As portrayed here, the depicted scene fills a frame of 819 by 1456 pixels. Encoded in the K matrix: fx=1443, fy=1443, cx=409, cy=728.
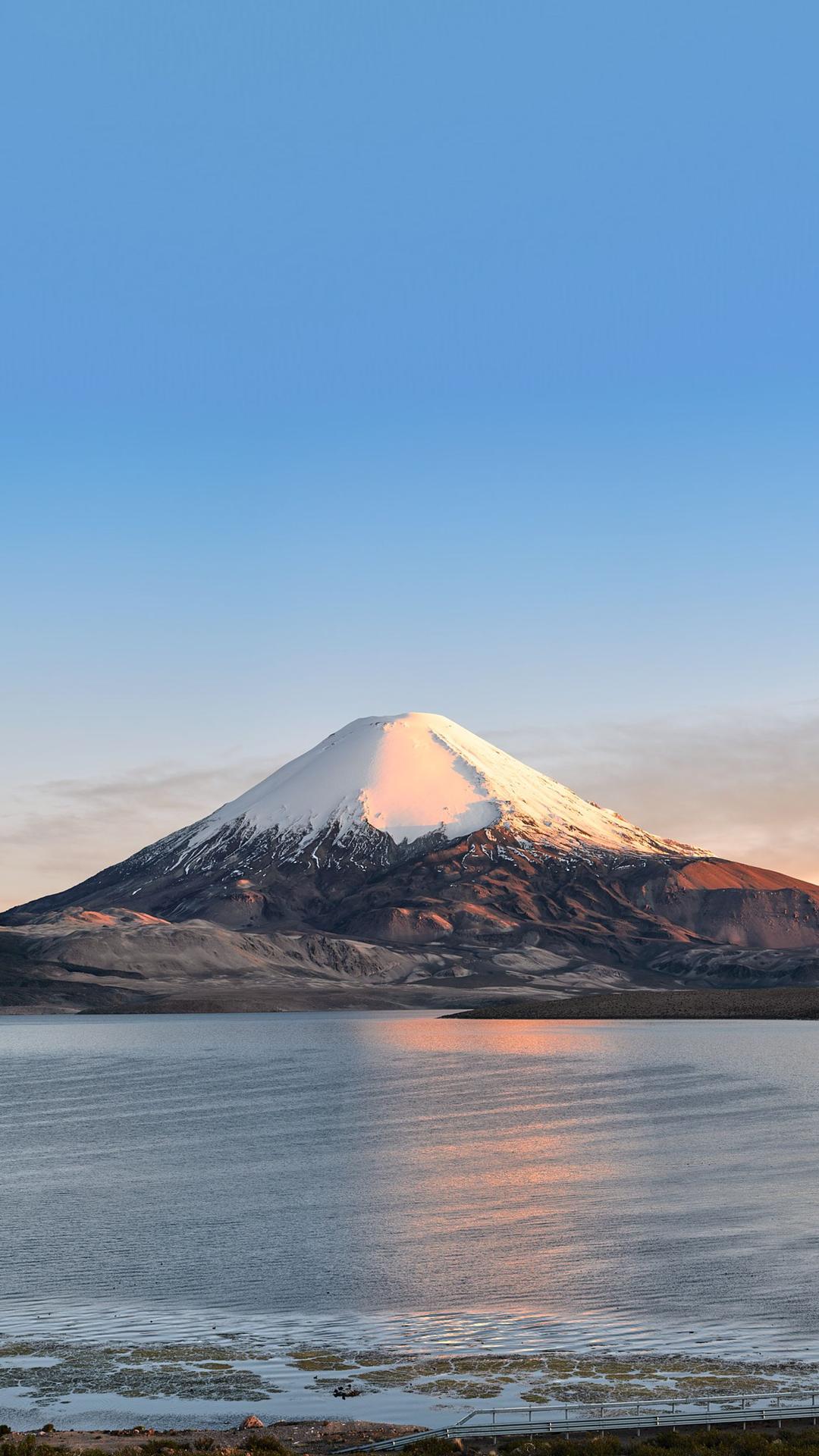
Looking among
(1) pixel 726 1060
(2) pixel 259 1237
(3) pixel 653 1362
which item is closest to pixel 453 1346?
(3) pixel 653 1362

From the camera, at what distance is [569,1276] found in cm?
3522

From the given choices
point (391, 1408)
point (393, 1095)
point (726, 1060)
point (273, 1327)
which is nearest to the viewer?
point (391, 1408)

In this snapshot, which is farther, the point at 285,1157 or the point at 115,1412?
the point at 285,1157

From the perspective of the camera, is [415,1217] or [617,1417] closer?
[617,1417]

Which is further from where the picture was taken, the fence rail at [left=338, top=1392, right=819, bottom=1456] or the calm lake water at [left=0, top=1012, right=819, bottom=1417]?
the calm lake water at [left=0, top=1012, right=819, bottom=1417]

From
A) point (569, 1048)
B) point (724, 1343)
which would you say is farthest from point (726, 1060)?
point (724, 1343)

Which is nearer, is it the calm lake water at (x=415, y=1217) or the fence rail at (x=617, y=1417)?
the fence rail at (x=617, y=1417)

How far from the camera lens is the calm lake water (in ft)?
100

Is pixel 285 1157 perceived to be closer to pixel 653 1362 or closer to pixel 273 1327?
pixel 273 1327

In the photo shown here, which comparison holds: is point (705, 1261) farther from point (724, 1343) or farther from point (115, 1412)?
point (115, 1412)

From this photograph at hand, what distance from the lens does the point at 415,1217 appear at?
44688mm

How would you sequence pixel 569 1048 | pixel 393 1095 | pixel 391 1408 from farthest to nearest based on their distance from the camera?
1. pixel 569 1048
2. pixel 393 1095
3. pixel 391 1408

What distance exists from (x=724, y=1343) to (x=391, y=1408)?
7756 millimetres

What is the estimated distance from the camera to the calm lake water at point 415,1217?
30.5 m
